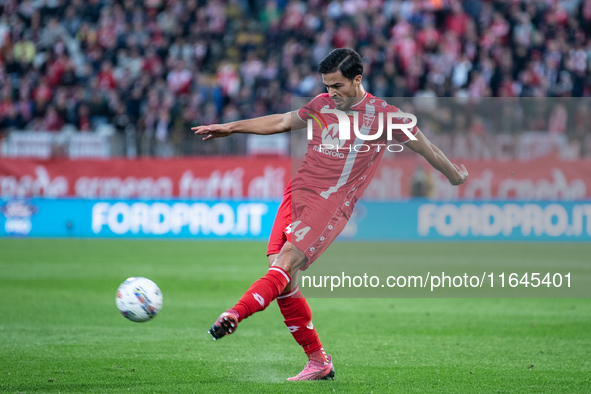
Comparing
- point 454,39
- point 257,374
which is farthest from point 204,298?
point 454,39

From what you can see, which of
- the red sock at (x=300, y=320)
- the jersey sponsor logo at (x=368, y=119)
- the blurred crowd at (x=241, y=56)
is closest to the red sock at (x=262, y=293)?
the red sock at (x=300, y=320)

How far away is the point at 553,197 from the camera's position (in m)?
15.3

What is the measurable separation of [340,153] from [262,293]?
3.60ft

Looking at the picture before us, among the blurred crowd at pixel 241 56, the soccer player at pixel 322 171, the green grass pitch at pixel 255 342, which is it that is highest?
the blurred crowd at pixel 241 56

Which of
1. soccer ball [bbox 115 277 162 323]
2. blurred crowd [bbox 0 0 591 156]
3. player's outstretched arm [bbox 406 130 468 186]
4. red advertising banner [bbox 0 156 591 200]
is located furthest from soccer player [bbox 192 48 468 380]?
blurred crowd [bbox 0 0 591 156]

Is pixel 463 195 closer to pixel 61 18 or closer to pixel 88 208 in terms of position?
pixel 88 208

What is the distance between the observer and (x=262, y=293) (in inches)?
169

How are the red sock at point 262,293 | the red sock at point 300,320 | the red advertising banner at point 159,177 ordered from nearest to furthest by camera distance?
the red sock at point 262,293, the red sock at point 300,320, the red advertising banner at point 159,177

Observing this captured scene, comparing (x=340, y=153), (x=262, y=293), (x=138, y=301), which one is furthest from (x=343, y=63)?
(x=138, y=301)

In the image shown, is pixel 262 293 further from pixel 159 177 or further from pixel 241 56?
pixel 241 56

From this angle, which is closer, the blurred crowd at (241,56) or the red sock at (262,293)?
the red sock at (262,293)

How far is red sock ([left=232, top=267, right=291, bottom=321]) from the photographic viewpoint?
4164 millimetres

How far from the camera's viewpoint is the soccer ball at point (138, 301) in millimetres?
4914

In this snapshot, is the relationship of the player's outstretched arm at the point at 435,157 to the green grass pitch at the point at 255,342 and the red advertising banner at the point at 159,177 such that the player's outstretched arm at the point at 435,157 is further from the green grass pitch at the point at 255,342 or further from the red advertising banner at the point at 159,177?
the red advertising banner at the point at 159,177
